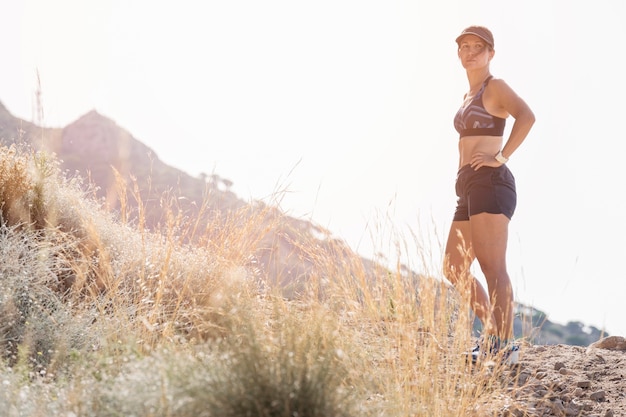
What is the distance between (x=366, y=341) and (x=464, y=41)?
1787 mm

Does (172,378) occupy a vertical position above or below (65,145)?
below

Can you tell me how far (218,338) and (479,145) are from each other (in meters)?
2.13

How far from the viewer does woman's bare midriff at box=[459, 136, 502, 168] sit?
10.9 feet

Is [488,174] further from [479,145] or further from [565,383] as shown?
[565,383]

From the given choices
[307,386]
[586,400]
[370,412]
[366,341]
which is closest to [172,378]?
[307,386]

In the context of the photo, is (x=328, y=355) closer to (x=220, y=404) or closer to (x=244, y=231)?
(x=220, y=404)

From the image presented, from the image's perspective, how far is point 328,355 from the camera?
1771 millimetres

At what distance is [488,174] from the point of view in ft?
10.7

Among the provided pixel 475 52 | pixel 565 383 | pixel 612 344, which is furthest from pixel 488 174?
pixel 612 344

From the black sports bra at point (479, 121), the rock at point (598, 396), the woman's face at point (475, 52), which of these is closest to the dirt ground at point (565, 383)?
the rock at point (598, 396)

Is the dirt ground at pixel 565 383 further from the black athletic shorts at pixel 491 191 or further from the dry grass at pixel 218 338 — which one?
the black athletic shorts at pixel 491 191

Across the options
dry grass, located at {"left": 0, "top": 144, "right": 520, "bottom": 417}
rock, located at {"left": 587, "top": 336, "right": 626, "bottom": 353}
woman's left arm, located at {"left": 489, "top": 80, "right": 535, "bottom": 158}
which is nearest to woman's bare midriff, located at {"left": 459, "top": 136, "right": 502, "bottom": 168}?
woman's left arm, located at {"left": 489, "top": 80, "right": 535, "bottom": 158}

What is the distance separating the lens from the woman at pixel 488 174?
3.23 meters

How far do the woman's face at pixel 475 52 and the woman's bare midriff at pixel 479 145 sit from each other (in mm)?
443
